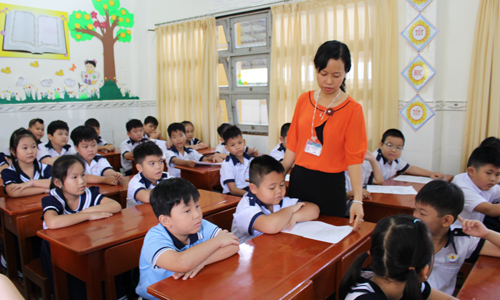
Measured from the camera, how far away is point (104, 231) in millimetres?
1699

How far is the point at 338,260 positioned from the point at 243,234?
20.8 inches

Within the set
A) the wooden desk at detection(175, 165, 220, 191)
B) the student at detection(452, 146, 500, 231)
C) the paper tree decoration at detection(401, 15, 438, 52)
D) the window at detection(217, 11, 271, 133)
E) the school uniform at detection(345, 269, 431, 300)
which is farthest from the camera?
the window at detection(217, 11, 271, 133)

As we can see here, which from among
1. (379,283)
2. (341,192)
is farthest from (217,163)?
(379,283)

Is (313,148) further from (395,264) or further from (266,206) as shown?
(395,264)

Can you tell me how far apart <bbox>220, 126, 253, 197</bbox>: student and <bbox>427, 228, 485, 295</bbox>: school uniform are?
1.65 m

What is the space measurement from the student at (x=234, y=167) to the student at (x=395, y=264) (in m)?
1.92

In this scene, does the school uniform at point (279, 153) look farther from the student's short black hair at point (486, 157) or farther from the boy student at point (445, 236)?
the boy student at point (445, 236)

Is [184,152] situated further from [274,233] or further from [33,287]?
[274,233]

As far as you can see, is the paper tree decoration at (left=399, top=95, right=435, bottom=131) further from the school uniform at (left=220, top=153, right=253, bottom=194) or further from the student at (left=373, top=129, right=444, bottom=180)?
the school uniform at (left=220, top=153, right=253, bottom=194)

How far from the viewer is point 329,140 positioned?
1.65 m

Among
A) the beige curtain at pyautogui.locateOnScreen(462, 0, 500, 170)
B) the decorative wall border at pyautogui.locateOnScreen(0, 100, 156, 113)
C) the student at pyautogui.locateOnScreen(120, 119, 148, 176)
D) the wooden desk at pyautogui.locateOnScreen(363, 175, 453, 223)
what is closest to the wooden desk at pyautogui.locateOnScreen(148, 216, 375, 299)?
the wooden desk at pyautogui.locateOnScreen(363, 175, 453, 223)

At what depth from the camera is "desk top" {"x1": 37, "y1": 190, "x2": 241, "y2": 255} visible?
1.55 m

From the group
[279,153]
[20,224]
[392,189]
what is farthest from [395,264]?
[279,153]

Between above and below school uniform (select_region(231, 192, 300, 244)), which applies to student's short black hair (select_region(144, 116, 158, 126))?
above
